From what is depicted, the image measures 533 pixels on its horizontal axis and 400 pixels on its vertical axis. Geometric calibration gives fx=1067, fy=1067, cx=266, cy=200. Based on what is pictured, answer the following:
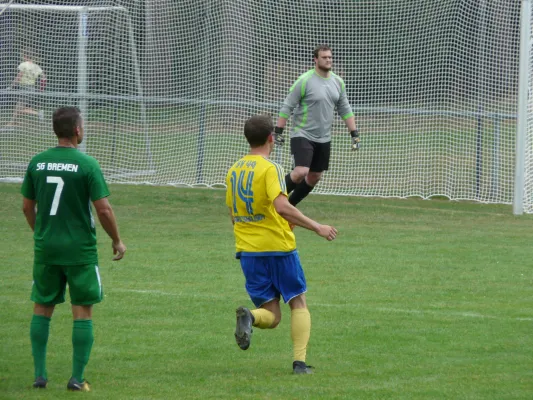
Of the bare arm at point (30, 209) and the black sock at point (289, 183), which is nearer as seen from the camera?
the bare arm at point (30, 209)

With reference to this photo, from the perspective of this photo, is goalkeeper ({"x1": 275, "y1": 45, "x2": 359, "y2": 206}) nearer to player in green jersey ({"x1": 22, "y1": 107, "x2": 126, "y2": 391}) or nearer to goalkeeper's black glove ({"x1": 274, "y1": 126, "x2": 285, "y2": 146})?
goalkeeper's black glove ({"x1": 274, "y1": 126, "x2": 285, "y2": 146})

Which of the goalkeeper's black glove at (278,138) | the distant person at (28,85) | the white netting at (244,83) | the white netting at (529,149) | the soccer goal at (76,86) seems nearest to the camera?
the goalkeeper's black glove at (278,138)

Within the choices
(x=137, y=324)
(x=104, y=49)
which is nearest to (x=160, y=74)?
(x=104, y=49)

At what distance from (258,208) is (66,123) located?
1.35 m

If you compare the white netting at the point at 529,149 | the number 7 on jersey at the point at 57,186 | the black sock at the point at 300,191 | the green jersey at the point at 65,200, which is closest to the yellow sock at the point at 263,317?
the green jersey at the point at 65,200

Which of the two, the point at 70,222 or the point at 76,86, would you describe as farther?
the point at 76,86

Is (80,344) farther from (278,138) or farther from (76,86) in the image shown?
(76,86)

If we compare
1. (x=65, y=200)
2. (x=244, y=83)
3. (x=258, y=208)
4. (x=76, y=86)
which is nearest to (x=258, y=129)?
(x=258, y=208)

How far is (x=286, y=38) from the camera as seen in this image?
18.8m

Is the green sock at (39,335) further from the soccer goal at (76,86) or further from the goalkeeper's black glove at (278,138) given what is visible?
the soccer goal at (76,86)

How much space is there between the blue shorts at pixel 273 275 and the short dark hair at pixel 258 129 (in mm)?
744

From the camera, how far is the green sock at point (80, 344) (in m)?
→ 6.30

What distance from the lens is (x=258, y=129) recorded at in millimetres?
6801

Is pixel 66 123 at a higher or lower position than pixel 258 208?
higher
